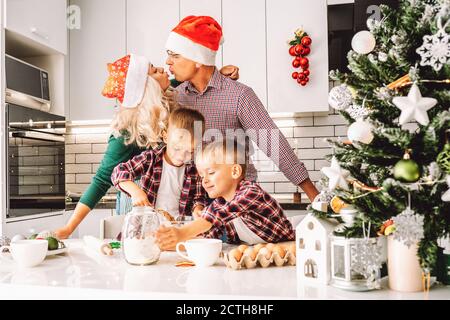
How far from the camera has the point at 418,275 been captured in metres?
0.85

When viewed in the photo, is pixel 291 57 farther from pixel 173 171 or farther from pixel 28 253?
pixel 28 253

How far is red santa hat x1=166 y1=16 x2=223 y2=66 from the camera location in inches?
70.6

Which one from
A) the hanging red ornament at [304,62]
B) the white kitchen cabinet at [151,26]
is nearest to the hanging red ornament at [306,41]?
the hanging red ornament at [304,62]

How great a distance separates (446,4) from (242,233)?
2.80ft

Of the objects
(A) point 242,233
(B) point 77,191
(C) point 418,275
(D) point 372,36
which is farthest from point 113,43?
(C) point 418,275

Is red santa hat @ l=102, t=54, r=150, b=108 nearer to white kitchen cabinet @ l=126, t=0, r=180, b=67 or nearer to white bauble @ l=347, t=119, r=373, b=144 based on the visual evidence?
white bauble @ l=347, t=119, r=373, b=144

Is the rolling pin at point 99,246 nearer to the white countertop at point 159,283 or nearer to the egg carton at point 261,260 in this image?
the white countertop at point 159,283

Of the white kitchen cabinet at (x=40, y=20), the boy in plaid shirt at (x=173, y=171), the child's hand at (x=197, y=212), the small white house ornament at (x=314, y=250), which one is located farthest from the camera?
the white kitchen cabinet at (x=40, y=20)

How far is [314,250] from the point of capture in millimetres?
934

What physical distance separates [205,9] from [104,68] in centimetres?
89

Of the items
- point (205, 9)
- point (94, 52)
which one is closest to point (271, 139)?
point (205, 9)

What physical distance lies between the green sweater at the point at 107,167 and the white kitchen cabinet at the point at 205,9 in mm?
1663

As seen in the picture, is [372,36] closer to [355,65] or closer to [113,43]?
[355,65]

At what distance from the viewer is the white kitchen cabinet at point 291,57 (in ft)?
10.3
